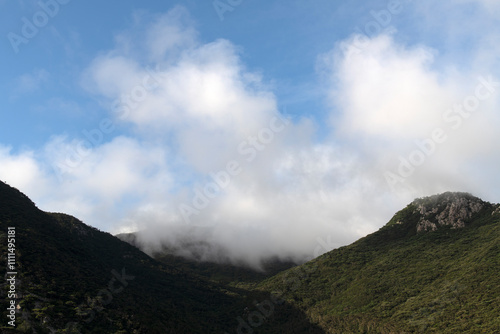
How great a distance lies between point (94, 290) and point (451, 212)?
184 meters

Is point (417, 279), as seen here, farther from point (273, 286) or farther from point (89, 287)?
point (89, 287)

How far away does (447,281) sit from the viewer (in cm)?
11894

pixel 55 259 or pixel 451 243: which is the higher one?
pixel 55 259

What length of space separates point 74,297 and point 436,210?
195459 mm

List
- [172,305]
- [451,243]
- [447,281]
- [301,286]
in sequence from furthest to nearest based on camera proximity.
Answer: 1. [301,286]
2. [451,243]
3. [172,305]
4. [447,281]

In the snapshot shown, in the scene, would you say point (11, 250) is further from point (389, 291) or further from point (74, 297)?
point (389, 291)

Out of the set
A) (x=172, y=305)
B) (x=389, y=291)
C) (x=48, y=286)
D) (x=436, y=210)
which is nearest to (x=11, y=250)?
(x=48, y=286)

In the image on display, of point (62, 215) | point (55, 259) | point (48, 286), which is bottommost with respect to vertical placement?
point (48, 286)

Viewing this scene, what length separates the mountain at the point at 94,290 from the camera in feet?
229

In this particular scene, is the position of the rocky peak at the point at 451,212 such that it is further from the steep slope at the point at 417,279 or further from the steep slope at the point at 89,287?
the steep slope at the point at 89,287

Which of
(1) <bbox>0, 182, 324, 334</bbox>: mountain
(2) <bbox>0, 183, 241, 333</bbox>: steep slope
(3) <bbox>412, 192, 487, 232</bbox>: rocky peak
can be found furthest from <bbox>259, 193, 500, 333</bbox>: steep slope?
(2) <bbox>0, 183, 241, 333</bbox>: steep slope

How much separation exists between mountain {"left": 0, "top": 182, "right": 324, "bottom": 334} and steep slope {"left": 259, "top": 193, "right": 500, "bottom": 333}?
18027 millimetres

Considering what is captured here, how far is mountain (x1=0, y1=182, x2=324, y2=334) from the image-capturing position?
69688 mm

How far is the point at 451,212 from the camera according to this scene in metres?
180
